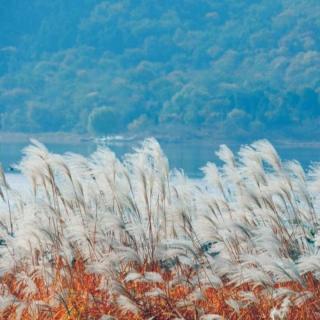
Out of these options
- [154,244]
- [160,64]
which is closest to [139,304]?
[154,244]

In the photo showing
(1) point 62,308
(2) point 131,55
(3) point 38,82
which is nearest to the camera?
→ (1) point 62,308

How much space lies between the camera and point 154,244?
21.3 ft

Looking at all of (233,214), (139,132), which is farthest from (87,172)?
(139,132)

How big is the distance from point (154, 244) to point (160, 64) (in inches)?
4173

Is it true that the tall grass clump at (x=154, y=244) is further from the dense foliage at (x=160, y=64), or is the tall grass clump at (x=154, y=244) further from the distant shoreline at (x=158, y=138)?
the dense foliage at (x=160, y=64)

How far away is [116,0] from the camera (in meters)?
126

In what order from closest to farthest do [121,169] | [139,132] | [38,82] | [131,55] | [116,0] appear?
[121,169] → [139,132] → [38,82] → [131,55] → [116,0]

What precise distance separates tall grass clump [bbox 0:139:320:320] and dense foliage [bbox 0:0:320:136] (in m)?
81.3

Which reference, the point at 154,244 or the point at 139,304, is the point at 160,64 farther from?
the point at 139,304

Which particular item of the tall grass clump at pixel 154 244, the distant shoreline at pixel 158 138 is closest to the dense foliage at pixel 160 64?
the distant shoreline at pixel 158 138

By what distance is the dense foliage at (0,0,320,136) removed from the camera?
91.4m

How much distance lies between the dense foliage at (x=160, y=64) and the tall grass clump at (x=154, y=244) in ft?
267

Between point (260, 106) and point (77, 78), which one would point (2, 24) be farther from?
point (260, 106)

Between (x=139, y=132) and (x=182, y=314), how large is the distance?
83003 mm
